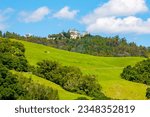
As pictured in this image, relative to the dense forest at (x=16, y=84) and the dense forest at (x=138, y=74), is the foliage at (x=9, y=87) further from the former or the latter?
the dense forest at (x=138, y=74)

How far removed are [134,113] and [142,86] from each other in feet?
327

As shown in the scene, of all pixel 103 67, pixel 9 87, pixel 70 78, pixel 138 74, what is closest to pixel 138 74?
pixel 138 74

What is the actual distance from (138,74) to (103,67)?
28.5m

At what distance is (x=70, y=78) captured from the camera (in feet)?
311

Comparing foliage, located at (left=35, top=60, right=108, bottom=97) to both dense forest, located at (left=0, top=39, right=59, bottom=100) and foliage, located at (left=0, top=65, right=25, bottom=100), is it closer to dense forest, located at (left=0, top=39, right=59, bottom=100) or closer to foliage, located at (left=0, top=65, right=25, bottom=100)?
dense forest, located at (left=0, top=39, right=59, bottom=100)

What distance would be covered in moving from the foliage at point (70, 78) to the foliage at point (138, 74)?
77.2 feet

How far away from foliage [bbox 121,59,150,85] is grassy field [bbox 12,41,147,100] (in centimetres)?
255

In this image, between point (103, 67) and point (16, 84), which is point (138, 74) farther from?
point (16, 84)

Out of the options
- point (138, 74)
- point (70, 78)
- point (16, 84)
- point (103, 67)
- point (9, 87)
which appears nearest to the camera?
point (9, 87)

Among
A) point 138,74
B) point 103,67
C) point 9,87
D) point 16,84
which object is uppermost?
point 103,67

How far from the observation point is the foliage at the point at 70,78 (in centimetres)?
8967

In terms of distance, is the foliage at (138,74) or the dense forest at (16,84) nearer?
the dense forest at (16,84)

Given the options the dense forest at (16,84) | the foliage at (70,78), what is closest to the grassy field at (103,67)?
the foliage at (70,78)

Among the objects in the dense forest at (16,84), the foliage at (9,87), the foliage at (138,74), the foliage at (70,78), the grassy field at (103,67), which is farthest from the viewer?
the foliage at (138,74)
